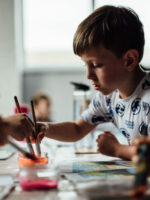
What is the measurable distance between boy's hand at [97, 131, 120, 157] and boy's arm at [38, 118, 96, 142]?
229 mm

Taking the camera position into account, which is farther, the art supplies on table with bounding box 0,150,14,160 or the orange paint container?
the art supplies on table with bounding box 0,150,14,160

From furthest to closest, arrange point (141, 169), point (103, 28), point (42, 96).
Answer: point (42, 96) → point (103, 28) → point (141, 169)

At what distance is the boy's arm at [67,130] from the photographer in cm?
97

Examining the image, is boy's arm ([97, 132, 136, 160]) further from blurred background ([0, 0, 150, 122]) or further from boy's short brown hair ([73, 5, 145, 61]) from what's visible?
blurred background ([0, 0, 150, 122])

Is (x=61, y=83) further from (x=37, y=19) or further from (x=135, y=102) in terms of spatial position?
(x=135, y=102)

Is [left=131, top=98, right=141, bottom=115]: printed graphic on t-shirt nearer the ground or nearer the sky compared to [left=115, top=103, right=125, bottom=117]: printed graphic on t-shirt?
nearer the sky

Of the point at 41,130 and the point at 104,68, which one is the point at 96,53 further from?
the point at 41,130

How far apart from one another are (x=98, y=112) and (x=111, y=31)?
0.32 m

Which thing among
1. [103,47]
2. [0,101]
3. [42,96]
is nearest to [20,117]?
[103,47]

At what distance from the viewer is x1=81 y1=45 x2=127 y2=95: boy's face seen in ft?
2.67

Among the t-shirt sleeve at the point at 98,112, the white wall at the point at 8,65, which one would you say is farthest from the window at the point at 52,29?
the t-shirt sleeve at the point at 98,112

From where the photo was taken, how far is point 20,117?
0.69m

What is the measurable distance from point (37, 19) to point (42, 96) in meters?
0.87

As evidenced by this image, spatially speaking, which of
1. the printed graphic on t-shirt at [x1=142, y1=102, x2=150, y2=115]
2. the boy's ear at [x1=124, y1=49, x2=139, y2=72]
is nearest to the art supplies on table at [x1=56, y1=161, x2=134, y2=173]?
the printed graphic on t-shirt at [x1=142, y1=102, x2=150, y2=115]
